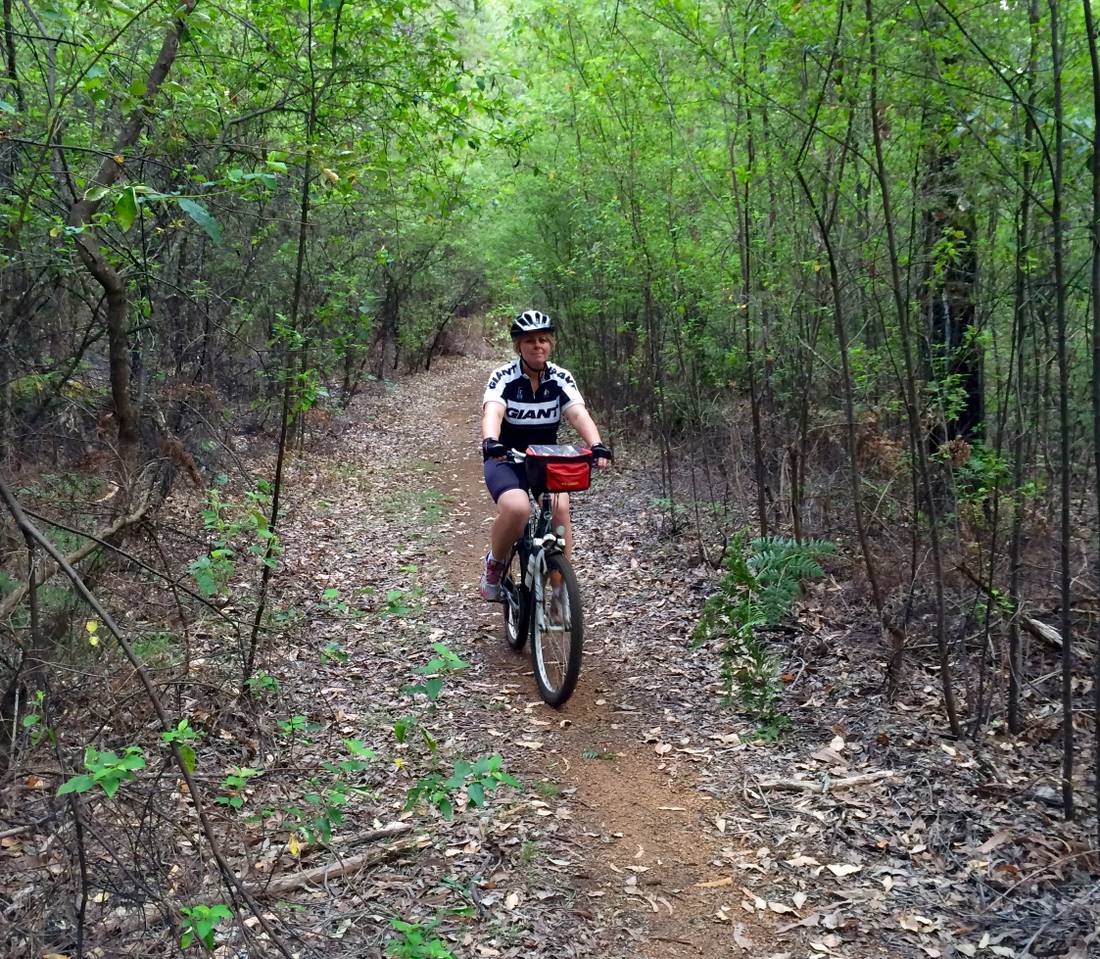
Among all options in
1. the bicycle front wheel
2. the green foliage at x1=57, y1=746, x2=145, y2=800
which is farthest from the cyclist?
the green foliage at x1=57, y1=746, x2=145, y2=800

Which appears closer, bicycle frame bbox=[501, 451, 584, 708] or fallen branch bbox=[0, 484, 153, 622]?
fallen branch bbox=[0, 484, 153, 622]

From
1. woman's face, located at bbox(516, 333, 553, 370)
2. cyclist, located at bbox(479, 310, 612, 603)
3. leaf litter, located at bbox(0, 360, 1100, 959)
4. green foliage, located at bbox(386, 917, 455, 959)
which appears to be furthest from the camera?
woman's face, located at bbox(516, 333, 553, 370)

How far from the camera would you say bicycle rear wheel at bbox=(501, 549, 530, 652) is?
18.0 feet

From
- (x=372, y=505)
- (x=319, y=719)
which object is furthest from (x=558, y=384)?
(x=372, y=505)

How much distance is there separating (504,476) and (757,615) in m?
1.89

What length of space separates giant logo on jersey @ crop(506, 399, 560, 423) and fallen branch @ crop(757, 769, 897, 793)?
106 inches

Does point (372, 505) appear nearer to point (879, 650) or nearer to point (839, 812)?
point (879, 650)

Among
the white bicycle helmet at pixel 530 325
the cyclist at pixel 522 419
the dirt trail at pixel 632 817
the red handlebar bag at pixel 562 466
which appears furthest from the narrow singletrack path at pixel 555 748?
the white bicycle helmet at pixel 530 325

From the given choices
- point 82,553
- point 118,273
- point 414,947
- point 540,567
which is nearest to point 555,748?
point 540,567

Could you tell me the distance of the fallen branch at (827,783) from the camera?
13.2ft

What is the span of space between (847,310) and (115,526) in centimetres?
532

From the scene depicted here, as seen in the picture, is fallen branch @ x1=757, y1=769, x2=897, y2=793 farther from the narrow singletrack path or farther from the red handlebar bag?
the red handlebar bag

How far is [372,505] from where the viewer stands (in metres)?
10.7

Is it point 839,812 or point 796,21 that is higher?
point 796,21
